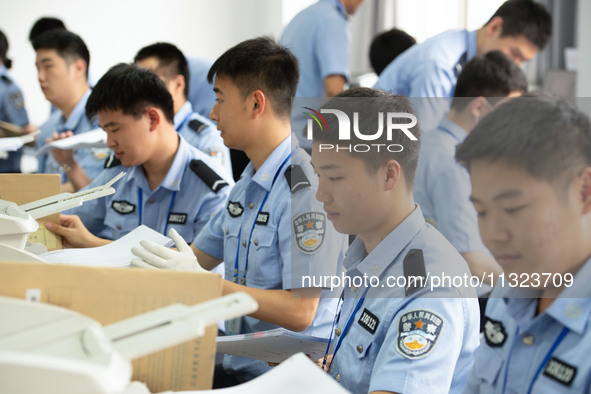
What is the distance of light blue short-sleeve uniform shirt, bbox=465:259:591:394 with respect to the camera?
2.97 ft

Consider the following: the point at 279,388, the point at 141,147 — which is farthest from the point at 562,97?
the point at 141,147

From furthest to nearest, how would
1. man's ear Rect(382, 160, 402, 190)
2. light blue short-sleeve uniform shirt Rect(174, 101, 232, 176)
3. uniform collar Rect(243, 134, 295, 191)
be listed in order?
light blue short-sleeve uniform shirt Rect(174, 101, 232, 176), uniform collar Rect(243, 134, 295, 191), man's ear Rect(382, 160, 402, 190)

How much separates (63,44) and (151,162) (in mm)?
1396

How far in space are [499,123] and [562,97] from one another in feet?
0.32

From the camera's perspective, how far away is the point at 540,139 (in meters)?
0.95

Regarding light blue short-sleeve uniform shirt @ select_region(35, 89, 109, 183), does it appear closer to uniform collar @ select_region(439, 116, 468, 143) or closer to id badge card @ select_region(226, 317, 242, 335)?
id badge card @ select_region(226, 317, 242, 335)

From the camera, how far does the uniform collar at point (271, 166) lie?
178 cm

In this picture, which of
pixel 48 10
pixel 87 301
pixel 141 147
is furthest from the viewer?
pixel 48 10

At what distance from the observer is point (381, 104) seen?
1.36 m

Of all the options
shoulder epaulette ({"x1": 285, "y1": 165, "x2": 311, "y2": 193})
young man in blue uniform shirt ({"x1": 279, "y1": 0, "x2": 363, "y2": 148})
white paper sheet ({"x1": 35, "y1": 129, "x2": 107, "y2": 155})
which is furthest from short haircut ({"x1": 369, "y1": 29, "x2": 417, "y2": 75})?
shoulder epaulette ({"x1": 285, "y1": 165, "x2": 311, "y2": 193})

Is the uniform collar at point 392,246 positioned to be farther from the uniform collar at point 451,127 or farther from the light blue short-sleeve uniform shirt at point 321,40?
the light blue short-sleeve uniform shirt at point 321,40

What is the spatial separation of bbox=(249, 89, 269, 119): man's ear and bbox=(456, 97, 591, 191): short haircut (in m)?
0.87

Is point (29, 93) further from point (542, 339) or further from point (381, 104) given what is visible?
point (542, 339)

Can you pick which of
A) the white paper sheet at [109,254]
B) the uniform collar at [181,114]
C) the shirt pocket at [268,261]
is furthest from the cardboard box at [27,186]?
the uniform collar at [181,114]
